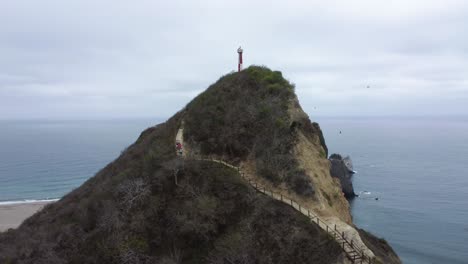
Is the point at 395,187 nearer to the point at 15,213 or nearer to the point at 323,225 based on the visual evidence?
the point at 323,225

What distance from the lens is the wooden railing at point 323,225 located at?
64.1 ft

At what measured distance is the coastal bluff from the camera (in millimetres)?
21969

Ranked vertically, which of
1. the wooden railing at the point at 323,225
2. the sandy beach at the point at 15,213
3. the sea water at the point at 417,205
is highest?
the wooden railing at the point at 323,225

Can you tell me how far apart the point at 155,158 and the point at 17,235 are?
47.0ft

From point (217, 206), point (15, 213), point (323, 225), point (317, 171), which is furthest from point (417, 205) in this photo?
point (15, 213)

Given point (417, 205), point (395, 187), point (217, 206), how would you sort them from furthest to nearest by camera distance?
point (395, 187)
point (417, 205)
point (217, 206)

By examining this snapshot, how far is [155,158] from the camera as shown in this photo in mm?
29344

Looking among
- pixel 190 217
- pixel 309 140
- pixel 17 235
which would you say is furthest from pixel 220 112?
pixel 17 235

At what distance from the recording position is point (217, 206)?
24422 mm

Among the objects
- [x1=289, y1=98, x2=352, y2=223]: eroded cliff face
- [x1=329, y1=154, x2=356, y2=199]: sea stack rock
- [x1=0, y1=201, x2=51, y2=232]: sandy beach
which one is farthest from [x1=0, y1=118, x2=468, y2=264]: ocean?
[x1=289, y1=98, x2=352, y2=223]: eroded cliff face

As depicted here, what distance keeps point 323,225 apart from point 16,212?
59.6 meters

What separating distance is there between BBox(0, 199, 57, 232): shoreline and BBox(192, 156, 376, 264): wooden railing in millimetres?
43140

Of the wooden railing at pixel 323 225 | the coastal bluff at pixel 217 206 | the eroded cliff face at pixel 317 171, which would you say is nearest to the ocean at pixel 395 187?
the coastal bluff at pixel 217 206

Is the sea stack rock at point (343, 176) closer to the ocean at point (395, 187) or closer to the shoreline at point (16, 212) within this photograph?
the ocean at point (395, 187)
